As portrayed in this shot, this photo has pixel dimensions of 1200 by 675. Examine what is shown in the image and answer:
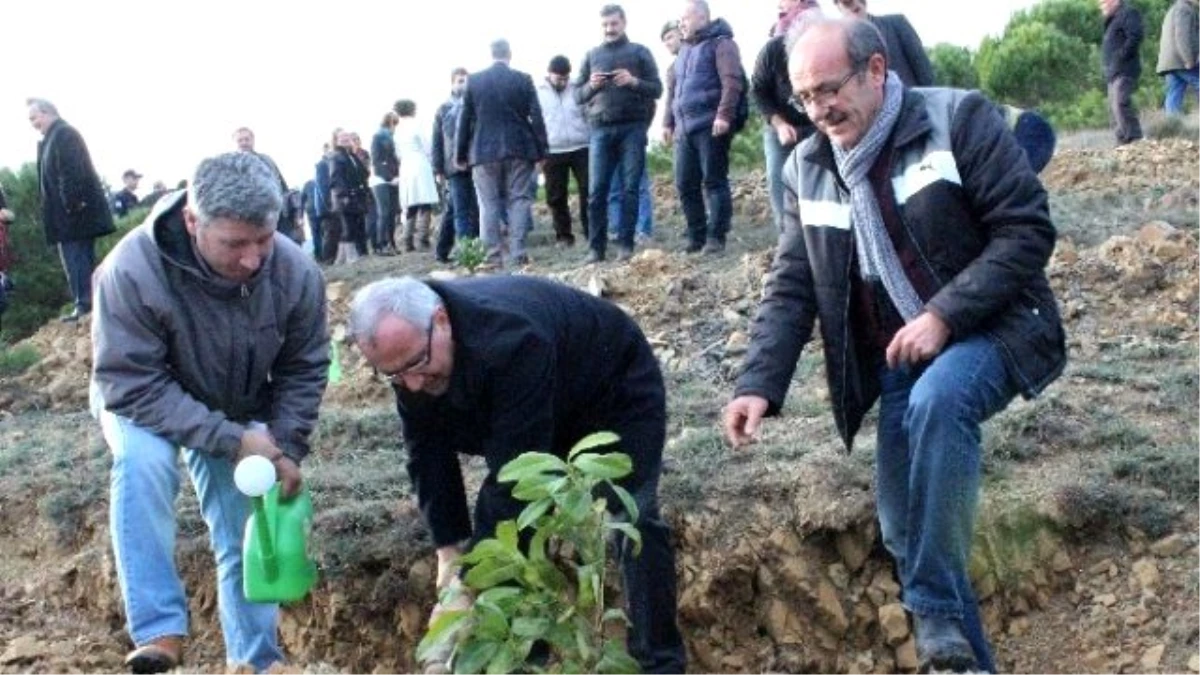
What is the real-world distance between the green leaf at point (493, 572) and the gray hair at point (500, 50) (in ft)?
30.2

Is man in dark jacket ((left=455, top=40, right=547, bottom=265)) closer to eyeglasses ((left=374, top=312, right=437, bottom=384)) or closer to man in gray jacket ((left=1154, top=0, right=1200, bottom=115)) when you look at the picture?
man in gray jacket ((left=1154, top=0, right=1200, bottom=115))

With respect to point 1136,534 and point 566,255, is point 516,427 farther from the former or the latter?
point 566,255

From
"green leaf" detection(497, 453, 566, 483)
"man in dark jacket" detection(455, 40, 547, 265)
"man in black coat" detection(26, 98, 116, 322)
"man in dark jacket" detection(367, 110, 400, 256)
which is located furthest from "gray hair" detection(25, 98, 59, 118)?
"green leaf" detection(497, 453, 566, 483)

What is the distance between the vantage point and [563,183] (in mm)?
14484

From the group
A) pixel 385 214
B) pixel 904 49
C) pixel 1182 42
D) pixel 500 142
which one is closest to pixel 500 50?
pixel 500 142

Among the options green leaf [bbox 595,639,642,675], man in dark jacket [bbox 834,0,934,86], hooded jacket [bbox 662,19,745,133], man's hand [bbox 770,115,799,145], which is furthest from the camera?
hooded jacket [bbox 662,19,745,133]

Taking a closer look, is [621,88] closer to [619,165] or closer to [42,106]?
[619,165]

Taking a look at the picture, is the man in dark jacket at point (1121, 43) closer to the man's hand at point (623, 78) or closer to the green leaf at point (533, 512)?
the man's hand at point (623, 78)

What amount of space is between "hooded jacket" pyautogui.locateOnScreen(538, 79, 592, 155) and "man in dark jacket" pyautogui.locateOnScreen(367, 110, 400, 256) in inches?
143

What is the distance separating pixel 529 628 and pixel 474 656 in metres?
0.13

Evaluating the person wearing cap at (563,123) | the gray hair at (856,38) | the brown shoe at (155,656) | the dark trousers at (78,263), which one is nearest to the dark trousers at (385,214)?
the person wearing cap at (563,123)

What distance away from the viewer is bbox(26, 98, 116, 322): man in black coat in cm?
1199

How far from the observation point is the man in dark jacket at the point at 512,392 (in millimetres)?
4340

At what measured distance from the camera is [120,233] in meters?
17.9
